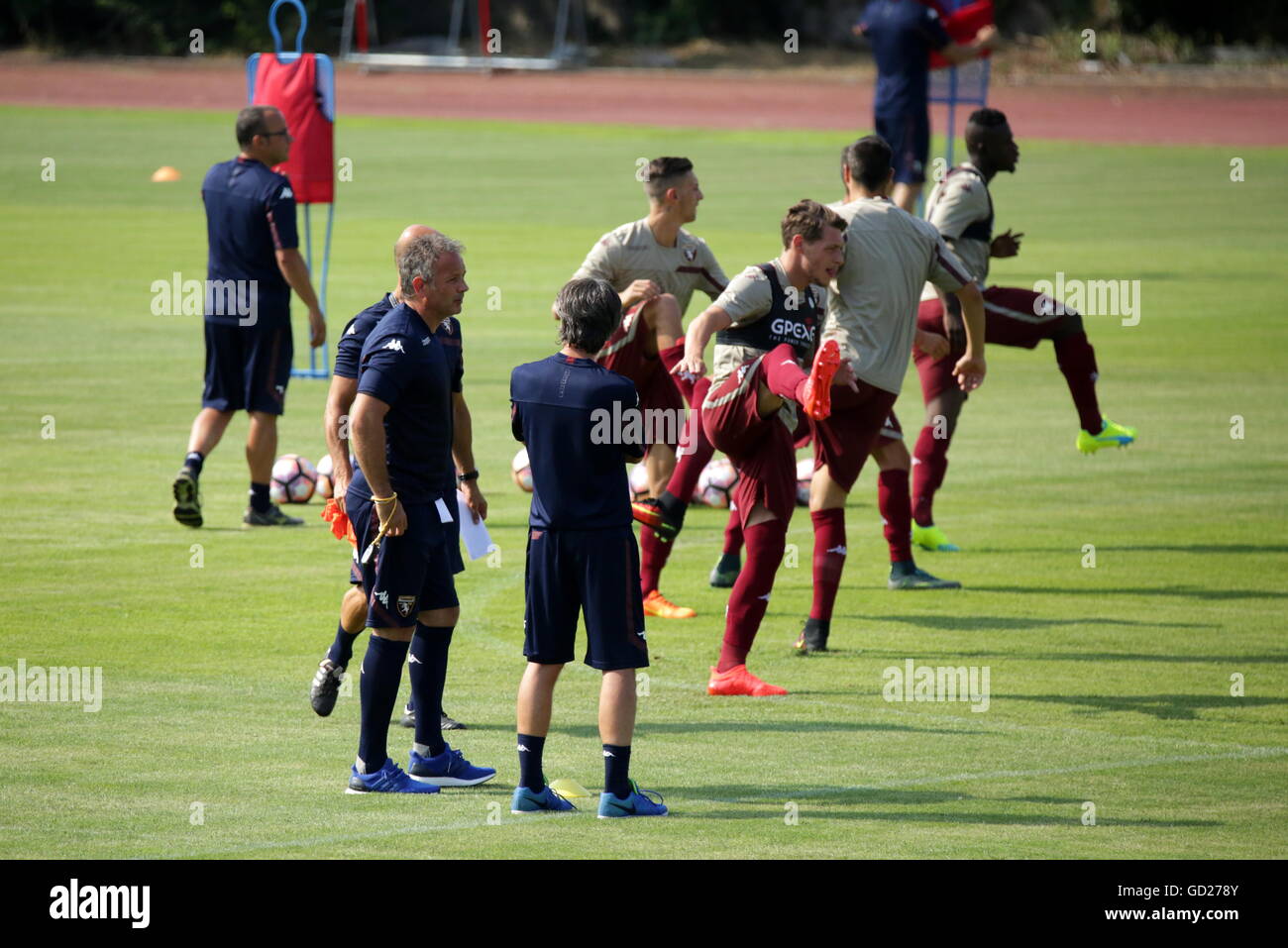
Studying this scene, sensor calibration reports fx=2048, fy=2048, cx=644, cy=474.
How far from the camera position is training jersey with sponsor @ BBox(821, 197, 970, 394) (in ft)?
36.6

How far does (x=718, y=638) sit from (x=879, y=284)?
6.97 feet

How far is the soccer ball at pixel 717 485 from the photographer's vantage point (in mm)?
15108

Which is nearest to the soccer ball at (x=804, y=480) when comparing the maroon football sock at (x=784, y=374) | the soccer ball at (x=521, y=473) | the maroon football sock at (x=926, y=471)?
Answer: the maroon football sock at (x=926, y=471)

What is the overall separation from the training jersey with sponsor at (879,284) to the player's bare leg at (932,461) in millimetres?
2274

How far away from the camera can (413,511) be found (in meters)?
8.29

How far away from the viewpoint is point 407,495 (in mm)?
8273

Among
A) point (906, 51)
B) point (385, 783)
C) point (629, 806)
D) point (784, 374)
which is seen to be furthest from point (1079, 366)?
point (906, 51)

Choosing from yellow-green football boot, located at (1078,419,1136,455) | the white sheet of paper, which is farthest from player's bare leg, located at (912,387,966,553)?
the white sheet of paper

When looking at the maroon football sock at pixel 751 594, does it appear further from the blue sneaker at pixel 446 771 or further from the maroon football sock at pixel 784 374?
the blue sneaker at pixel 446 771

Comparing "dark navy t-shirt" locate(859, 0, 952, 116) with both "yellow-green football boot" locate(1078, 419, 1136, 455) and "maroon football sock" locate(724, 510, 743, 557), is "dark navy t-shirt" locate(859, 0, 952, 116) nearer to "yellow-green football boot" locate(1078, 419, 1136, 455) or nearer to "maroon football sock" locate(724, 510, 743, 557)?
"yellow-green football boot" locate(1078, 419, 1136, 455)

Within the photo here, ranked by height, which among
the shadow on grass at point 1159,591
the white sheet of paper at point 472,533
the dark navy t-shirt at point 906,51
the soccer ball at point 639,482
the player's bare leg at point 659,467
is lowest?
the shadow on grass at point 1159,591

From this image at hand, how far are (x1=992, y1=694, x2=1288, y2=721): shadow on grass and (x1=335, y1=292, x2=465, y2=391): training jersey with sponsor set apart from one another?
10.9ft
